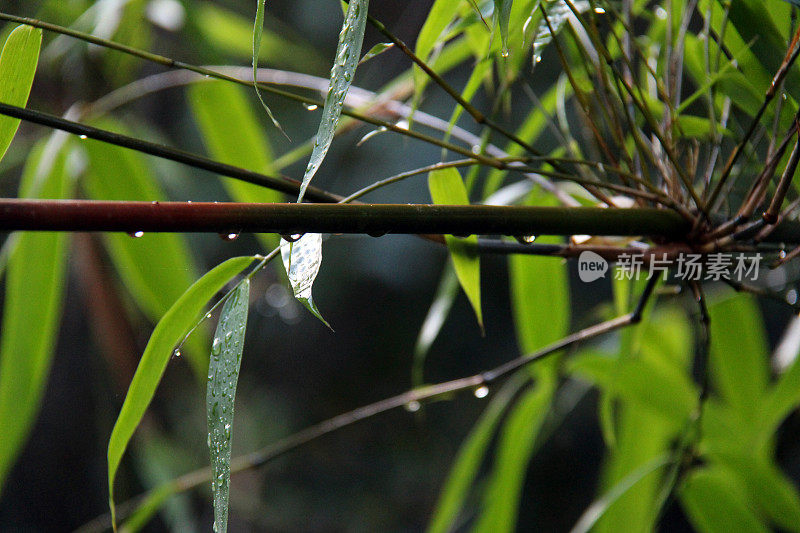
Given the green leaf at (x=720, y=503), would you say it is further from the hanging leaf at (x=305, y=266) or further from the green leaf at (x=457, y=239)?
the hanging leaf at (x=305, y=266)

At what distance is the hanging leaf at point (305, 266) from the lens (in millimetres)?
173

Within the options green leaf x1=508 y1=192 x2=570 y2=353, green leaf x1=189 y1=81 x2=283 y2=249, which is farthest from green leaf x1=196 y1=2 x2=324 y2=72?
green leaf x1=508 y1=192 x2=570 y2=353

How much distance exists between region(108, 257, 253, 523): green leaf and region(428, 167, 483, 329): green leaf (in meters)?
0.09

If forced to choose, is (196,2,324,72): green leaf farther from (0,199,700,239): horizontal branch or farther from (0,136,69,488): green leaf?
(0,199,700,239): horizontal branch

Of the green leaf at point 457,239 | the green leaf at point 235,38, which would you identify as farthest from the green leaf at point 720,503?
the green leaf at point 235,38

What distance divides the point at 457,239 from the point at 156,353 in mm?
124

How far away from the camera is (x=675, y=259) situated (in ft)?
0.85

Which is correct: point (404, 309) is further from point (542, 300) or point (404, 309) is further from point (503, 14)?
point (503, 14)

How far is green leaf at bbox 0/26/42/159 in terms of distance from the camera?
22 cm

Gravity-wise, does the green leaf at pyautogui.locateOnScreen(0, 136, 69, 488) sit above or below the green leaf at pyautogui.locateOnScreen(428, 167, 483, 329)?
above

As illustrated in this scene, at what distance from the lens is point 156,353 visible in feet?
0.78

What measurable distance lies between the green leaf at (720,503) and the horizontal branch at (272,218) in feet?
1.32

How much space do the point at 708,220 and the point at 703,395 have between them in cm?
10

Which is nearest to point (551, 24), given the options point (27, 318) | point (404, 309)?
point (27, 318)
